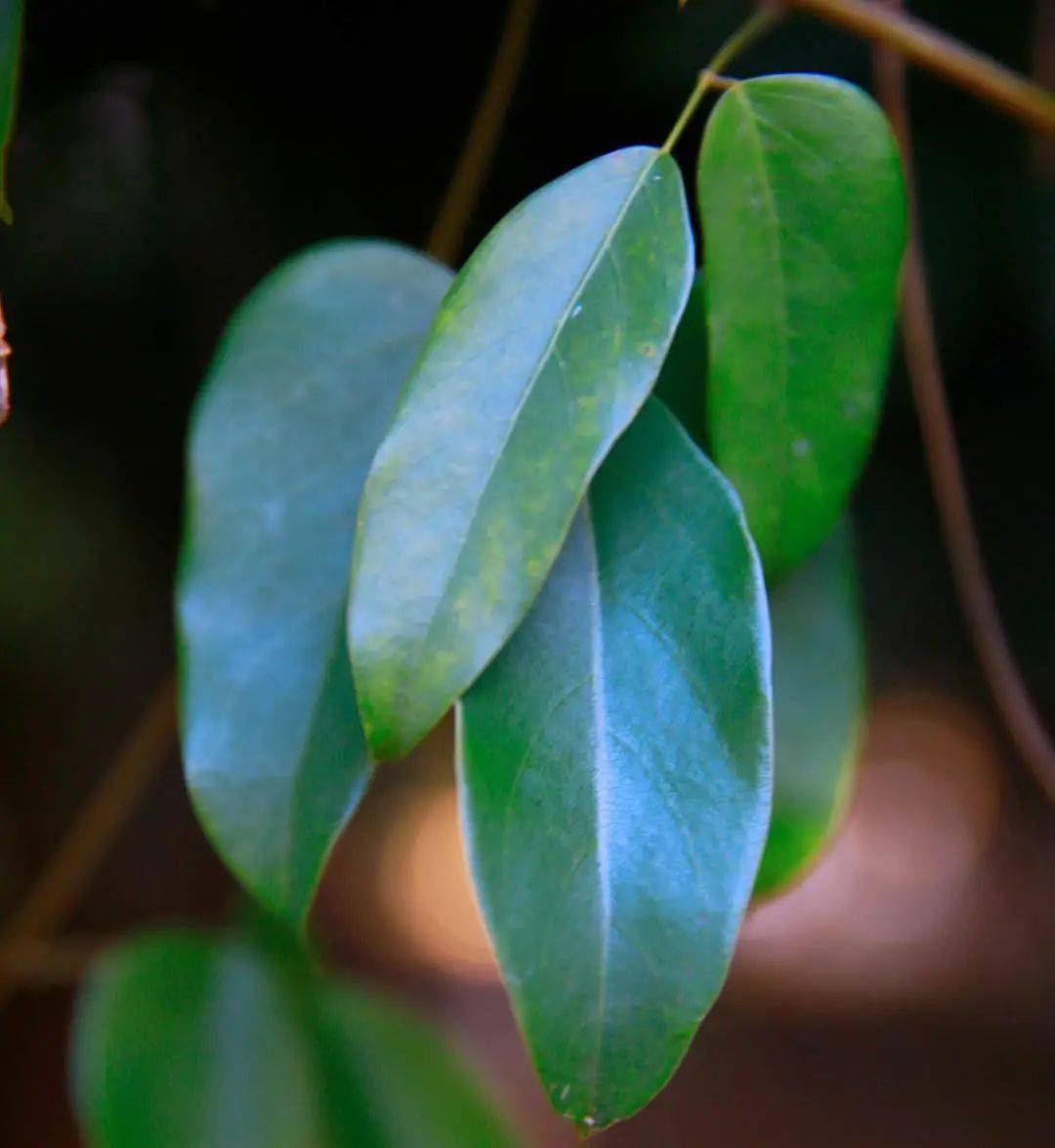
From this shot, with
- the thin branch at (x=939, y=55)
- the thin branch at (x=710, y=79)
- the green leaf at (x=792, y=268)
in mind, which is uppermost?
the thin branch at (x=939, y=55)

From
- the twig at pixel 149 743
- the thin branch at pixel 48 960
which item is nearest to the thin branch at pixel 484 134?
the twig at pixel 149 743

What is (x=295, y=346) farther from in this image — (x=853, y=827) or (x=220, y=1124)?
(x=853, y=827)

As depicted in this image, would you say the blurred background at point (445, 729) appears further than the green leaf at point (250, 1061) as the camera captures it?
Yes

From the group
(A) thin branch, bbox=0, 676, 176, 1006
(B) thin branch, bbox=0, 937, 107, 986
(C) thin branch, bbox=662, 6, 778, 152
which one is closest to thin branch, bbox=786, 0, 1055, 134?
(C) thin branch, bbox=662, 6, 778, 152

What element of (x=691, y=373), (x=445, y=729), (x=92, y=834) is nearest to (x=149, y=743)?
(x=92, y=834)

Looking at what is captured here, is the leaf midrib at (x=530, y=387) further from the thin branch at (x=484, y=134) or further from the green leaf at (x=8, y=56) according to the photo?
the thin branch at (x=484, y=134)

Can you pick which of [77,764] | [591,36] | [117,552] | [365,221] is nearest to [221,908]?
[77,764]

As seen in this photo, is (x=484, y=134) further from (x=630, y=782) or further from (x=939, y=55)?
(x=630, y=782)
